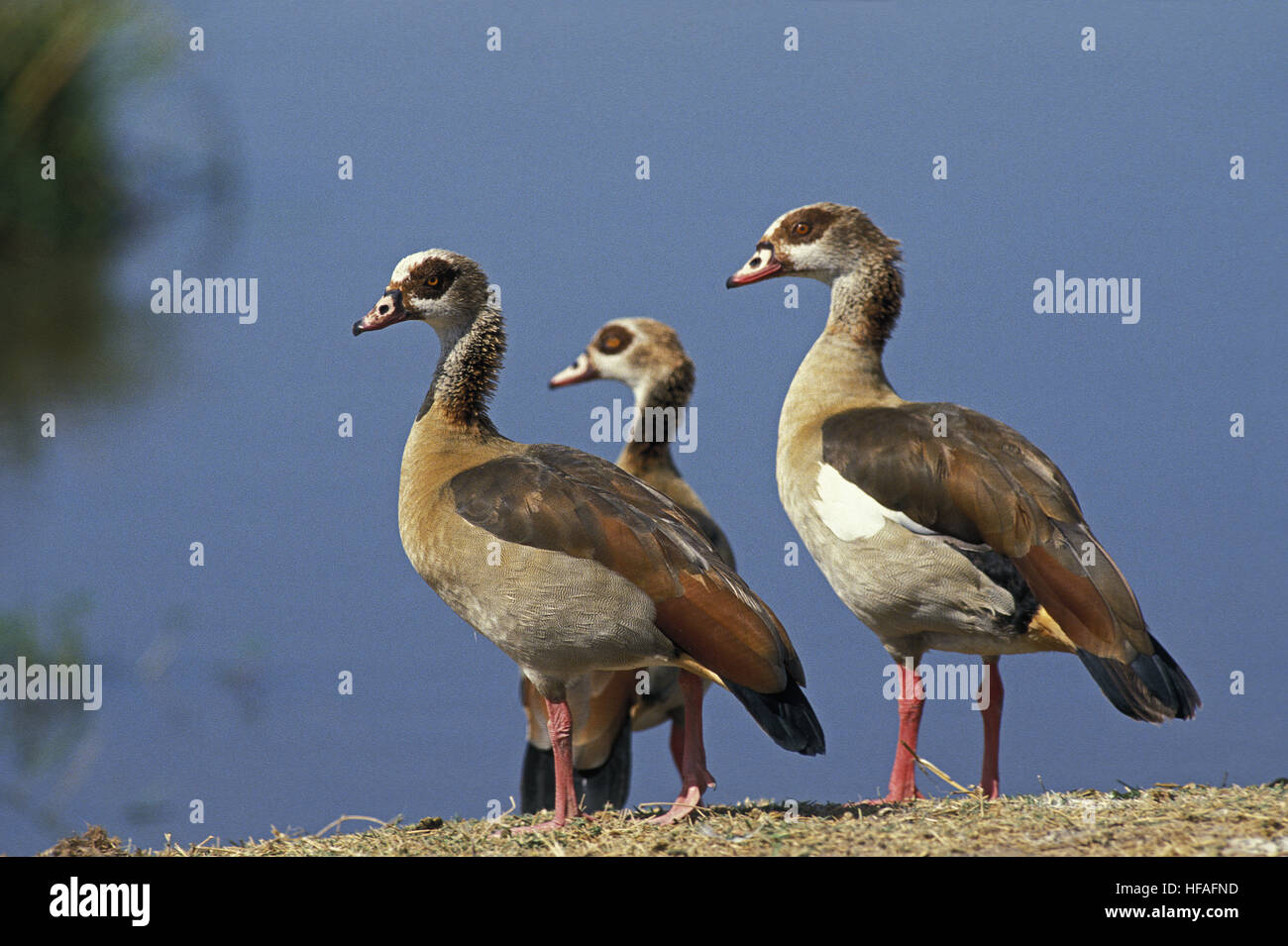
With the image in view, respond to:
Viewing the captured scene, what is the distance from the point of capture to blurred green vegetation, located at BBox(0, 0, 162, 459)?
57.9ft

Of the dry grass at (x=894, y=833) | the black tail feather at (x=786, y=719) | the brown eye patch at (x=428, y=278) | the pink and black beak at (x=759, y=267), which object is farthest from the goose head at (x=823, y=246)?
the dry grass at (x=894, y=833)

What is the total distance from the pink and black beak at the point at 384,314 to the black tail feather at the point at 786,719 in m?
2.49

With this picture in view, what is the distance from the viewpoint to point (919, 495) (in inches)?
217

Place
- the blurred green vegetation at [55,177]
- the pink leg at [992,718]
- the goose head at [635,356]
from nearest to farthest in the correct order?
1. the pink leg at [992,718]
2. the goose head at [635,356]
3. the blurred green vegetation at [55,177]

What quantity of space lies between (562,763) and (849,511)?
5.76ft

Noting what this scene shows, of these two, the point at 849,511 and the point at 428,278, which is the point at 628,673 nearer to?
the point at 849,511

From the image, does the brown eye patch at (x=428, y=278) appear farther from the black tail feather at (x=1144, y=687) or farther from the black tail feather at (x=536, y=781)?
the black tail feather at (x=1144, y=687)

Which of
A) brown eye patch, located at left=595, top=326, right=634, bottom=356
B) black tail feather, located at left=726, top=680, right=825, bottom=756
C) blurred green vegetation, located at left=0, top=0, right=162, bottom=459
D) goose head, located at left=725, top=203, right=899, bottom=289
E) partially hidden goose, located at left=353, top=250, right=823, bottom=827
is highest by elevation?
blurred green vegetation, located at left=0, top=0, right=162, bottom=459

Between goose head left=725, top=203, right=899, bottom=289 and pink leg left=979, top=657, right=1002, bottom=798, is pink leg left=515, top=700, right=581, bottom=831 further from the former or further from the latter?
goose head left=725, top=203, right=899, bottom=289

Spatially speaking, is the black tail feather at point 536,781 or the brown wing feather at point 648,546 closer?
the brown wing feather at point 648,546

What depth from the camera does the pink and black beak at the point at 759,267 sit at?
6797 millimetres

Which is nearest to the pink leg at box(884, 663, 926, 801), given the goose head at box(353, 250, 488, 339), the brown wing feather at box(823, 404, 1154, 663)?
the brown wing feather at box(823, 404, 1154, 663)

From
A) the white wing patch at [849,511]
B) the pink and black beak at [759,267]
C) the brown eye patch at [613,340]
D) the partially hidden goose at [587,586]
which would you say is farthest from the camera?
the brown eye patch at [613,340]

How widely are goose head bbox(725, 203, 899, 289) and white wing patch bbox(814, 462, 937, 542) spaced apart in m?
1.38
